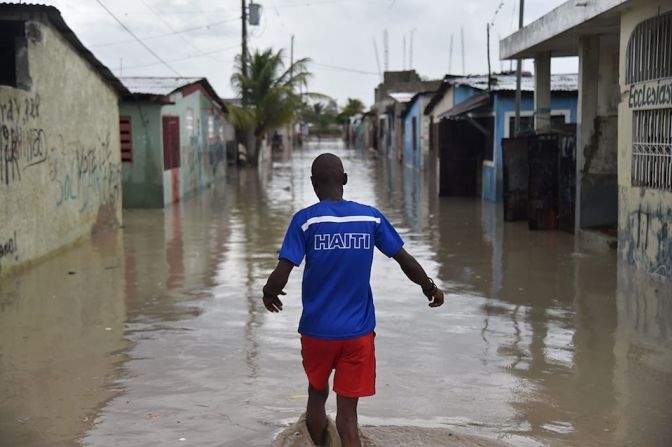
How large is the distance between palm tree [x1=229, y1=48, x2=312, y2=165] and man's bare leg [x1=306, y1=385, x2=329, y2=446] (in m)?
32.5

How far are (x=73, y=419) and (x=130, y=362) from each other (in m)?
1.29

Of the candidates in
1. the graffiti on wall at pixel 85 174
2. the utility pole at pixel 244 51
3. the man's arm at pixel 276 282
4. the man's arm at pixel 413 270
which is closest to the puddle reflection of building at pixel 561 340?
the man's arm at pixel 413 270

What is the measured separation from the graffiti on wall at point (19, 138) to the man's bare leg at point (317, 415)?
267 inches

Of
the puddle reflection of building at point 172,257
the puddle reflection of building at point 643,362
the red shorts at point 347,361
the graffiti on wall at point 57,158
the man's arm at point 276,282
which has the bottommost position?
the puddle reflection of building at point 643,362

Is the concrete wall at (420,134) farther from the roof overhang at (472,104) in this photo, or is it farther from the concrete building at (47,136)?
the concrete building at (47,136)

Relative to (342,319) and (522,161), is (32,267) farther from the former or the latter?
(522,161)

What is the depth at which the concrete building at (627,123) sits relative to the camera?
31.9 ft

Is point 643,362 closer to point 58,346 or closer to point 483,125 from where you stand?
point 58,346

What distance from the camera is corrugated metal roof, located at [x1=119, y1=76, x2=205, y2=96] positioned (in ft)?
63.4

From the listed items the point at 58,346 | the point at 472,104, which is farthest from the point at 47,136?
the point at 472,104

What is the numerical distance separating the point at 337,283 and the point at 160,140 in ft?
51.6

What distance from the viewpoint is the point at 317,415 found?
173 inches

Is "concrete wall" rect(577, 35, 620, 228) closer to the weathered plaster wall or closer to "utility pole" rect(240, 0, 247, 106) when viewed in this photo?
the weathered plaster wall

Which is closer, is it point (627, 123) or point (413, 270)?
point (413, 270)
